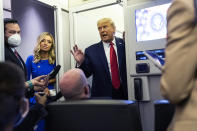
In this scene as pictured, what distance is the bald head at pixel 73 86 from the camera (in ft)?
4.09

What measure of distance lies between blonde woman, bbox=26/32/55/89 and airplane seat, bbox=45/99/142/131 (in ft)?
5.60

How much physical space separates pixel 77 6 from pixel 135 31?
3.14 ft

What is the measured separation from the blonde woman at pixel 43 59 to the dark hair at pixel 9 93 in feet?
6.57

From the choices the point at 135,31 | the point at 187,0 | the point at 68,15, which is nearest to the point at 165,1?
the point at 135,31

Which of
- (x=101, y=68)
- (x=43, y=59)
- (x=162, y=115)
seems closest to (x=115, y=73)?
(x=101, y=68)

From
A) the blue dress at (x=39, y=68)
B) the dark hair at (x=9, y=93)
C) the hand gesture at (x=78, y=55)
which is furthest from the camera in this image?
the blue dress at (x=39, y=68)

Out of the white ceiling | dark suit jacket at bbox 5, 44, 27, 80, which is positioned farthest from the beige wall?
the white ceiling

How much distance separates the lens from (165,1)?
2154 mm

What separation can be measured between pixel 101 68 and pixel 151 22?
80cm

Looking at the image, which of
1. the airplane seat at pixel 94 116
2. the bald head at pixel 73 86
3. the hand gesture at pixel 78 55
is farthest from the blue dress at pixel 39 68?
the airplane seat at pixel 94 116

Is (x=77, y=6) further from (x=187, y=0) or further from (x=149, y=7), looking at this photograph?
A: (x=187, y=0)

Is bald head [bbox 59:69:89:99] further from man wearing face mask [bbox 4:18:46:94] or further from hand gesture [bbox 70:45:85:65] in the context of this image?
hand gesture [bbox 70:45:85:65]

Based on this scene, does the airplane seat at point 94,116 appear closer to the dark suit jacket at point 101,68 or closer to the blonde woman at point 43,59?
the dark suit jacket at point 101,68

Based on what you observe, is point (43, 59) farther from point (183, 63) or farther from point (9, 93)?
point (183, 63)
